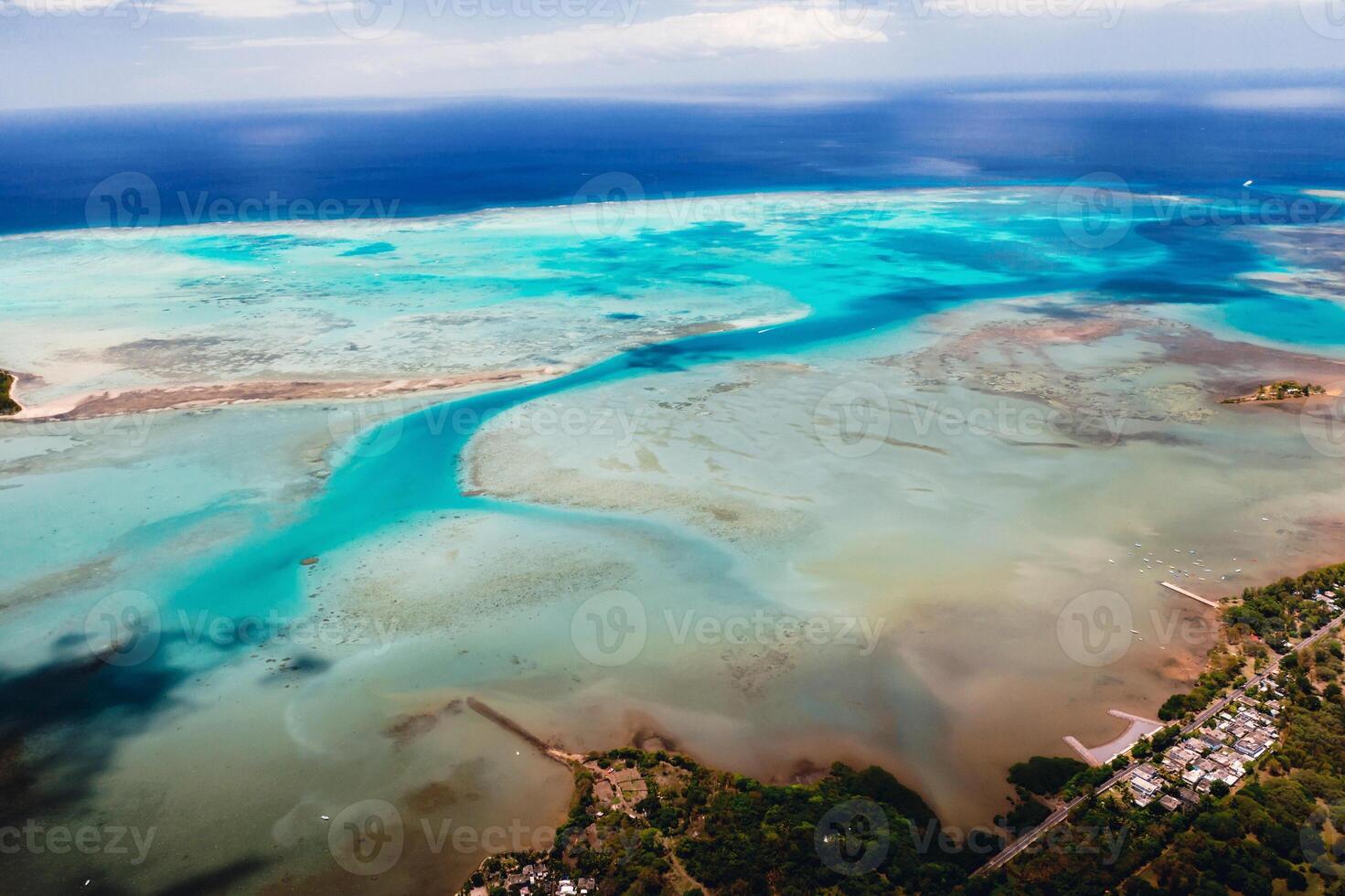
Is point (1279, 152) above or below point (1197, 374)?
above

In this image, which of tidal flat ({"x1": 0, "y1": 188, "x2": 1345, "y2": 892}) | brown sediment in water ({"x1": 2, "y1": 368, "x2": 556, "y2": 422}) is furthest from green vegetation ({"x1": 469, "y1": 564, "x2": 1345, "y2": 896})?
brown sediment in water ({"x1": 2, "y1": 368, "x2": 556, "y2": 422})

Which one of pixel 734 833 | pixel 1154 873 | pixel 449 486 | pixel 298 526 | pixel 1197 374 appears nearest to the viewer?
pixel 1154 873

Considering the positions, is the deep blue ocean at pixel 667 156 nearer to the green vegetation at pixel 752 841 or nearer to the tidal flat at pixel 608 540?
the tidal flat at pixel 608 540

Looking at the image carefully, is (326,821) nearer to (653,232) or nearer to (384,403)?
(384,403)

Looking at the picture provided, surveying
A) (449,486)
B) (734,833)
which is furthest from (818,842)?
(449,486)

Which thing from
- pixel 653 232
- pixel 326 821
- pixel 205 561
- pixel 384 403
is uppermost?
pixel 653 232

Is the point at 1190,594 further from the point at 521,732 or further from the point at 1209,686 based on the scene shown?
the point at 521,732

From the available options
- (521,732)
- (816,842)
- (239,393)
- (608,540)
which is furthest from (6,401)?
(816,842)
